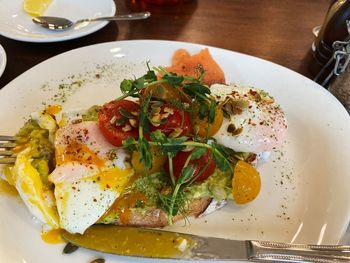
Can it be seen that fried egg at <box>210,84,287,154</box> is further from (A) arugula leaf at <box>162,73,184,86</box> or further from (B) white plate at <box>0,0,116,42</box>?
(B) white plate at <box>0,0,116,42</box>

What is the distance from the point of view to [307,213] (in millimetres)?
1745

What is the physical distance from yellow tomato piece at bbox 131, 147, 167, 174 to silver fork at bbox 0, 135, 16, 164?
497 millimetres

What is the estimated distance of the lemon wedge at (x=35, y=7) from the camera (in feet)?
8.59

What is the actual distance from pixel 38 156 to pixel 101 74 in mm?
762

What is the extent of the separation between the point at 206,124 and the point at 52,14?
156 centimetres

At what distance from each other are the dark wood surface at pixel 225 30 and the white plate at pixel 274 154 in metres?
0.34

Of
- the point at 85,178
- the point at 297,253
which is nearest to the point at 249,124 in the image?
the point at 297,253

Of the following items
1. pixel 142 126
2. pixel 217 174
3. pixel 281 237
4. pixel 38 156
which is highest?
pixel 142 126

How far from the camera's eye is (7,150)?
5.51ft

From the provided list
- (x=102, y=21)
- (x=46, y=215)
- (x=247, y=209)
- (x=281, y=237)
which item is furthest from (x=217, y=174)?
(x=102, y=21)

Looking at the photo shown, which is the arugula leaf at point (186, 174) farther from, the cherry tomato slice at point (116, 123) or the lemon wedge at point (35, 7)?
the lemon wedge at point (35, 7)

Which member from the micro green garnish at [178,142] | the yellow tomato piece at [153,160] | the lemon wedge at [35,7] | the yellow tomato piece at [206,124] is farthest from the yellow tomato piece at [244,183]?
the lemon wedge at [35,7]

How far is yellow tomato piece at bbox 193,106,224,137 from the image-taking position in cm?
168

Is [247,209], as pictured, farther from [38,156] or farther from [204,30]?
[204,30]
